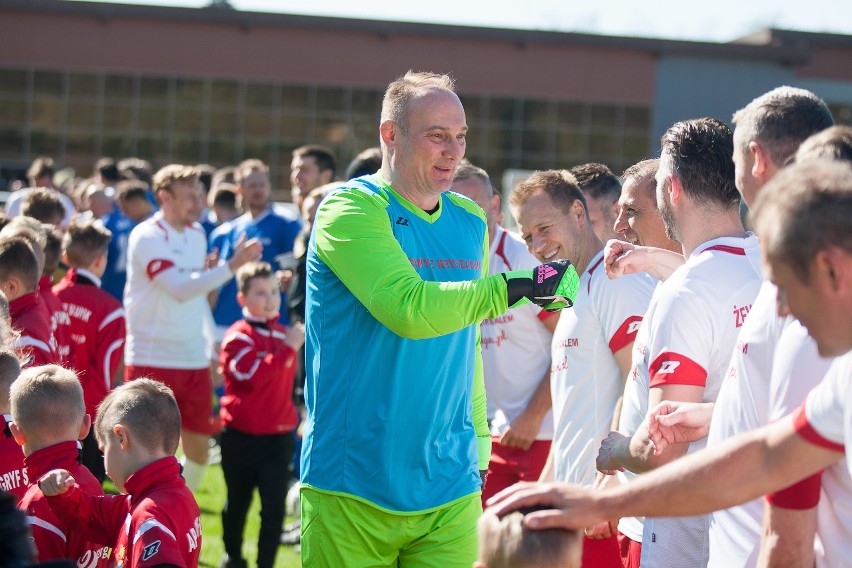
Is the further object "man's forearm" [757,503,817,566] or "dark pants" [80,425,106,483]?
"dark pants" [80,425,106,483]

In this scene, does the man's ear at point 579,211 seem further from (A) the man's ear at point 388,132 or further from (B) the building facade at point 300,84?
(B) the building facade at point 300,84

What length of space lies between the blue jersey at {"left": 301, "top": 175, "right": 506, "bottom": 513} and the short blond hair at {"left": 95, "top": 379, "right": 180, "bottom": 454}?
0.47 meters

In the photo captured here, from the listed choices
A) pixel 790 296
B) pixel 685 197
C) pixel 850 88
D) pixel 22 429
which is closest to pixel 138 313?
pixel 22 429

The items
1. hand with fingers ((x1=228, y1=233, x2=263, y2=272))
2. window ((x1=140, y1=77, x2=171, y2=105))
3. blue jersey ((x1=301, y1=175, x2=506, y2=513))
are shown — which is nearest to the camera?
blue jersey ((x1=301, y1=175, x2=506, y2=513))

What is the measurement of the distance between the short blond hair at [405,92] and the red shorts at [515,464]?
7.72 feet

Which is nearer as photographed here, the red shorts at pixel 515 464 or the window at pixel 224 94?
the red shorts at pixel 515 464

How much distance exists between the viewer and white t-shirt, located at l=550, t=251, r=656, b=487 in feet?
14.5

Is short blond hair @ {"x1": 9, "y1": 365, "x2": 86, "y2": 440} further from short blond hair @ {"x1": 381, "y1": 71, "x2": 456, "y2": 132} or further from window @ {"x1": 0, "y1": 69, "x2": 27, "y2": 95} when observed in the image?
window @ {"x1": 0, "y1": 69, "x2": 27, "y2": 95}

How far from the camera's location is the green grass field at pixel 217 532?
7.14 meters

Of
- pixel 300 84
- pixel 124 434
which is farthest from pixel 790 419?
pixel 300 84

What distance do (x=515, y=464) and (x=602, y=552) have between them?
118cm

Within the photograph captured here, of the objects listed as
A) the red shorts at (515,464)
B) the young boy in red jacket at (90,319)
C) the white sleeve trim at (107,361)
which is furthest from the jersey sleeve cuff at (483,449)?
the white sleeve trim at (107,361)

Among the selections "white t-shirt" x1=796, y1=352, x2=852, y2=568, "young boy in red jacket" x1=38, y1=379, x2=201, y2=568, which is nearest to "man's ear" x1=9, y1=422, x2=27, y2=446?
"young boy in red jacket" x1=38, y1=379, x2=201, y2=568

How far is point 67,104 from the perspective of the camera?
2773cm
